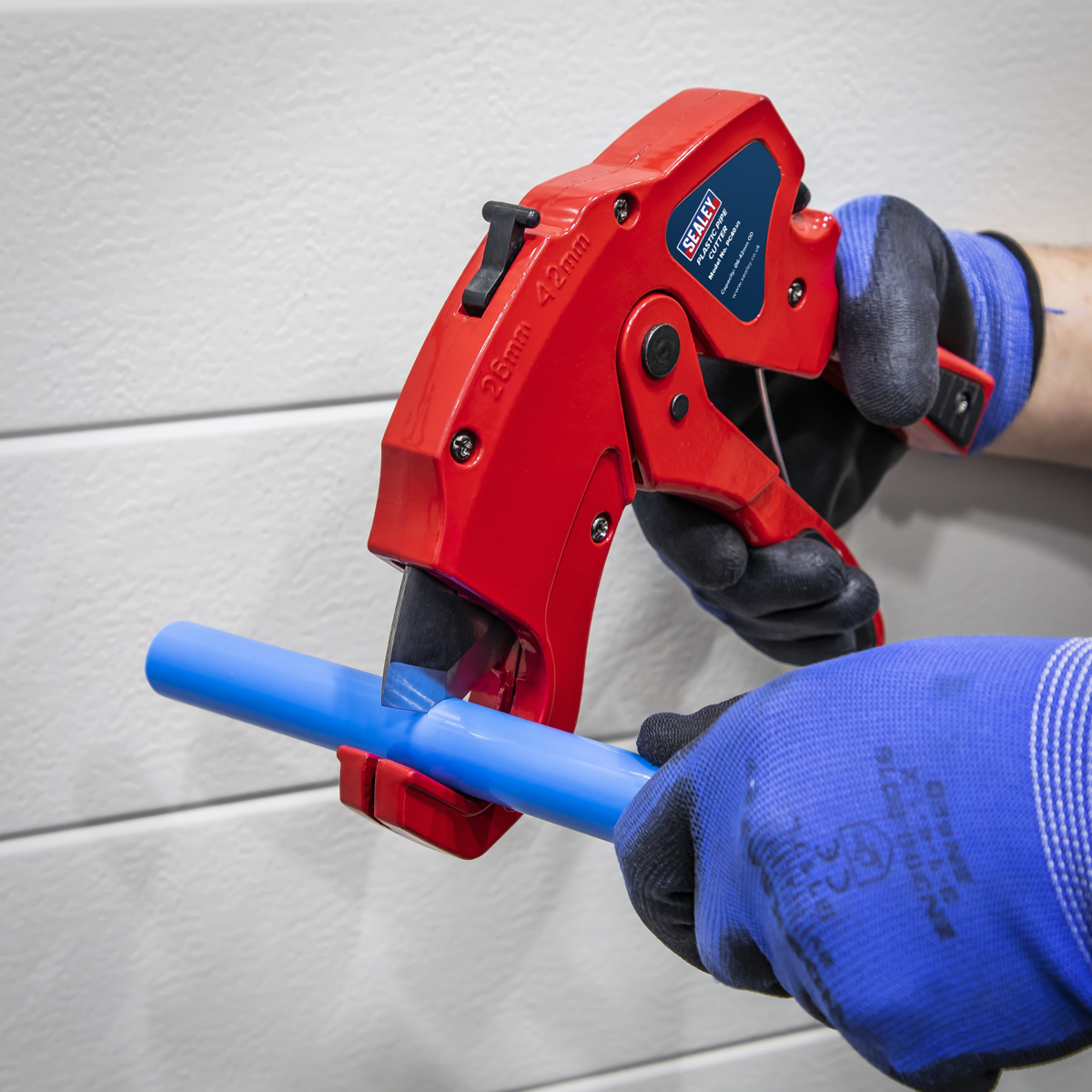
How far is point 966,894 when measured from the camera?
0.30 m

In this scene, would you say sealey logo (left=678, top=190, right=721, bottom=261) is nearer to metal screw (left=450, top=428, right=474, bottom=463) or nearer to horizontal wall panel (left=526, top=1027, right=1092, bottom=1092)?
metal screw (left=450, top=428, right=474, bottom=463)

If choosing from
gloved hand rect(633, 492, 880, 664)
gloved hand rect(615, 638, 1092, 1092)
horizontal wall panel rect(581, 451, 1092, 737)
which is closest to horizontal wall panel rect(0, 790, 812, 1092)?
horizontal wall panel rect(581, 451, 1092, 737)

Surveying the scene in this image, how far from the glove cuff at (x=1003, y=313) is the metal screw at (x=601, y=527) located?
326 mm

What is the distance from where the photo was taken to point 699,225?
402 mm

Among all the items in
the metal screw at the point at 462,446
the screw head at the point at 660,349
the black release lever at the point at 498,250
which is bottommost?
the metal screw at the point at 462,446

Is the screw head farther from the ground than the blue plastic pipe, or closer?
farther from the ground

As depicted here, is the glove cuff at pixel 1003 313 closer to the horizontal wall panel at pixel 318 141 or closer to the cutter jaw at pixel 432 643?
the horizontal wall panel at pixel 318 141

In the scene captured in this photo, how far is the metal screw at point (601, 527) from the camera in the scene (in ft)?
1.34

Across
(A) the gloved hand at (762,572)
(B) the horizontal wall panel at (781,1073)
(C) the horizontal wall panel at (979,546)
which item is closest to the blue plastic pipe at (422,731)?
(A) the gloved hand at (762,572)

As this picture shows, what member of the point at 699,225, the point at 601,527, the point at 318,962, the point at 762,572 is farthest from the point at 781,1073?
the point at 699,225

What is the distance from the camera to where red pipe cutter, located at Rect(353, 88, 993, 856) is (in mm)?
344

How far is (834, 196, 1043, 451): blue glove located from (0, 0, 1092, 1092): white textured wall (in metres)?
0.08

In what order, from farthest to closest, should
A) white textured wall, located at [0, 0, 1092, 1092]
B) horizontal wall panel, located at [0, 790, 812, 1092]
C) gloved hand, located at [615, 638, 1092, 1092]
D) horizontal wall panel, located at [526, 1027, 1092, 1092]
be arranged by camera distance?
horizontal wall panel, located at [526, 1027, 1092, 1092] < horizontal wall panel, located at [0, 790, 812, 1092] < white textured wall, located at [0, 0, 1092, 1092] < gloved hand, located at [615, 638, 1092, 1092]

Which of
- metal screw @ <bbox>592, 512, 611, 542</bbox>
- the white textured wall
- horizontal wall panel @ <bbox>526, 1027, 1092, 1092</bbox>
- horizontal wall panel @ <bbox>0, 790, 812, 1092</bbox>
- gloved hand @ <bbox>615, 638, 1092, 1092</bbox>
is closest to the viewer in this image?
gloved hand @ <bbox>615, 638, 1092, 1092</bbox>
